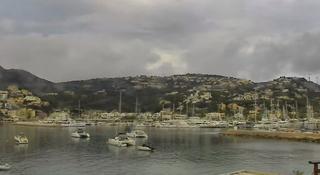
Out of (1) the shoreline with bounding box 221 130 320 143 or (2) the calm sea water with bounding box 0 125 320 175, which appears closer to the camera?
(2) the calm sea water with bounding box 0 125 320 175

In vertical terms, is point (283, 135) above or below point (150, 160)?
above

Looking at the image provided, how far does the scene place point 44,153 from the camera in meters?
65.4

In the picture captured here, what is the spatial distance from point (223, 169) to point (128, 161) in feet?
42.9

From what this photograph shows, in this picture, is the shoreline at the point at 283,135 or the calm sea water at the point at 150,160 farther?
the shoreline at the point at 283,135

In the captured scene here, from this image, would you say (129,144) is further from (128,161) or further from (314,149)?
(314,149)

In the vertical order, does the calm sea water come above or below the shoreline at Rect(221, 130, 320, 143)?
below

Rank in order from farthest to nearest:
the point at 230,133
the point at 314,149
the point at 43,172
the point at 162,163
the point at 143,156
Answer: the point at 230,133
the point at 314,149
the point at 143,156
the point at 162,163
the point at 43,172

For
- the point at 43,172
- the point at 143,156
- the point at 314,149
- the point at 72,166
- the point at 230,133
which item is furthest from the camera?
the point at 230,133

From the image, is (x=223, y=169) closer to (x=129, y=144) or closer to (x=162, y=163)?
(x=162, y=163)

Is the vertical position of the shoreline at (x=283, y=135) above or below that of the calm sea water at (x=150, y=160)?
above

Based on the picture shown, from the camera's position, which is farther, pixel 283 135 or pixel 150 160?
pixel 283 135

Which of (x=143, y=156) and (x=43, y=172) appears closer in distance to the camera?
(x=43, y=172)

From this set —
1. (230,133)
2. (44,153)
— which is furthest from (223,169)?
(230,133)

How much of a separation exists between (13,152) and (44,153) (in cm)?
496
